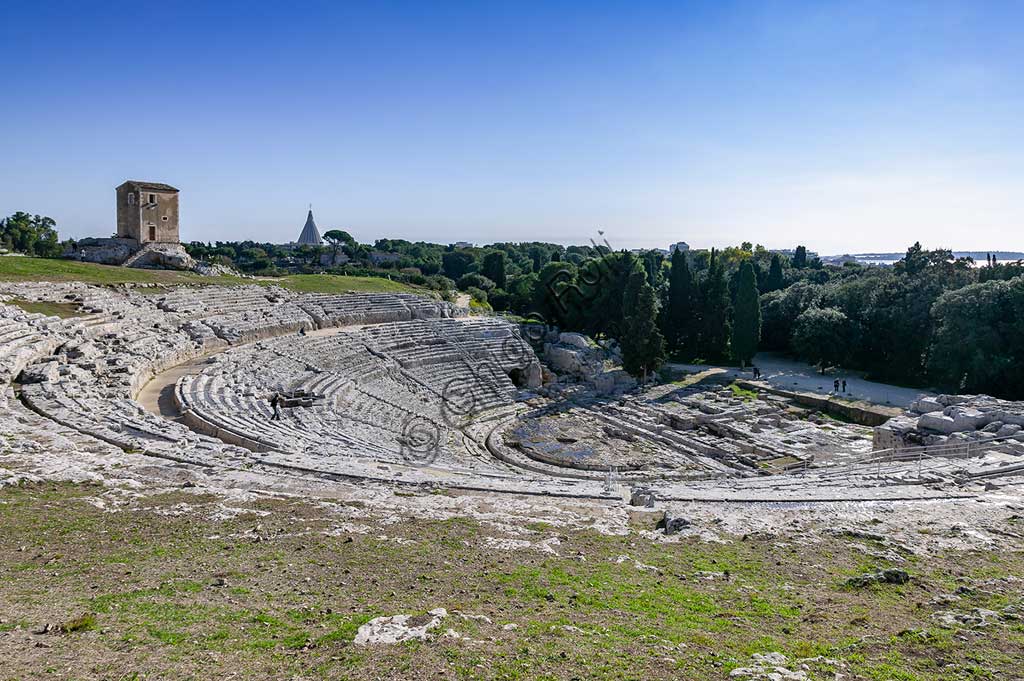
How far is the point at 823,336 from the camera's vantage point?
32312 mm

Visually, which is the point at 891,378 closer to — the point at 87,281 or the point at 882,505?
the point at 882,505

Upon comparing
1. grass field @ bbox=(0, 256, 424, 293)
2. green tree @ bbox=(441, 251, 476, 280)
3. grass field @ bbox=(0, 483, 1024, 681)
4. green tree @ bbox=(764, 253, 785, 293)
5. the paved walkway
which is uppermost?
green tree @ bbox=(441, 251, 476, 280)

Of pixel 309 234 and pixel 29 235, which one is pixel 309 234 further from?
pixel 29 235

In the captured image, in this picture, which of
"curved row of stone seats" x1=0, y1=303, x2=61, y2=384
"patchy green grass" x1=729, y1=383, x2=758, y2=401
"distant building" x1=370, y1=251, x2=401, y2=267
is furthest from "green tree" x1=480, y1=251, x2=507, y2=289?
"curved row of stone seats" x1=0, y1=303, x2=61, y2=384

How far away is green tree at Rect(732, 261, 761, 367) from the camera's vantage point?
33594 mm

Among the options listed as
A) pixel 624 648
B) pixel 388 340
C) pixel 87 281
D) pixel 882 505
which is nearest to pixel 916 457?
pixel 882 505

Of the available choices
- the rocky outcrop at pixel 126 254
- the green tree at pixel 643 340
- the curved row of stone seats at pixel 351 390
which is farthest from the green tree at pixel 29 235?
the green tree at pixel 643 340

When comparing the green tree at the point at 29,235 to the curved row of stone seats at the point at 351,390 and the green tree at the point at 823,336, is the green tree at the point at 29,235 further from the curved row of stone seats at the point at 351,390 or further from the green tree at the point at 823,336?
the green tree at the point at 823,336

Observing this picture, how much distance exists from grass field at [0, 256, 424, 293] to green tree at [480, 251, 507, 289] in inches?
584

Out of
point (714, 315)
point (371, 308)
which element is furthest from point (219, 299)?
point (714, 315)

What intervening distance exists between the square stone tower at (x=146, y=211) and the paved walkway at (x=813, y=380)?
2900 cm

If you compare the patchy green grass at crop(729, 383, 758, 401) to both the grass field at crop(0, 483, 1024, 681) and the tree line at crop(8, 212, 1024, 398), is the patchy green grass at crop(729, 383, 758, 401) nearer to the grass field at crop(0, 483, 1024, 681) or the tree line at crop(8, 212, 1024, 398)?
the tree line at crop(8, 212, 1024, 398)

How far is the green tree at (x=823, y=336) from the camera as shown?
3234 centimetres

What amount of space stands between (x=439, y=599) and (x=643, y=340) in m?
24.9
